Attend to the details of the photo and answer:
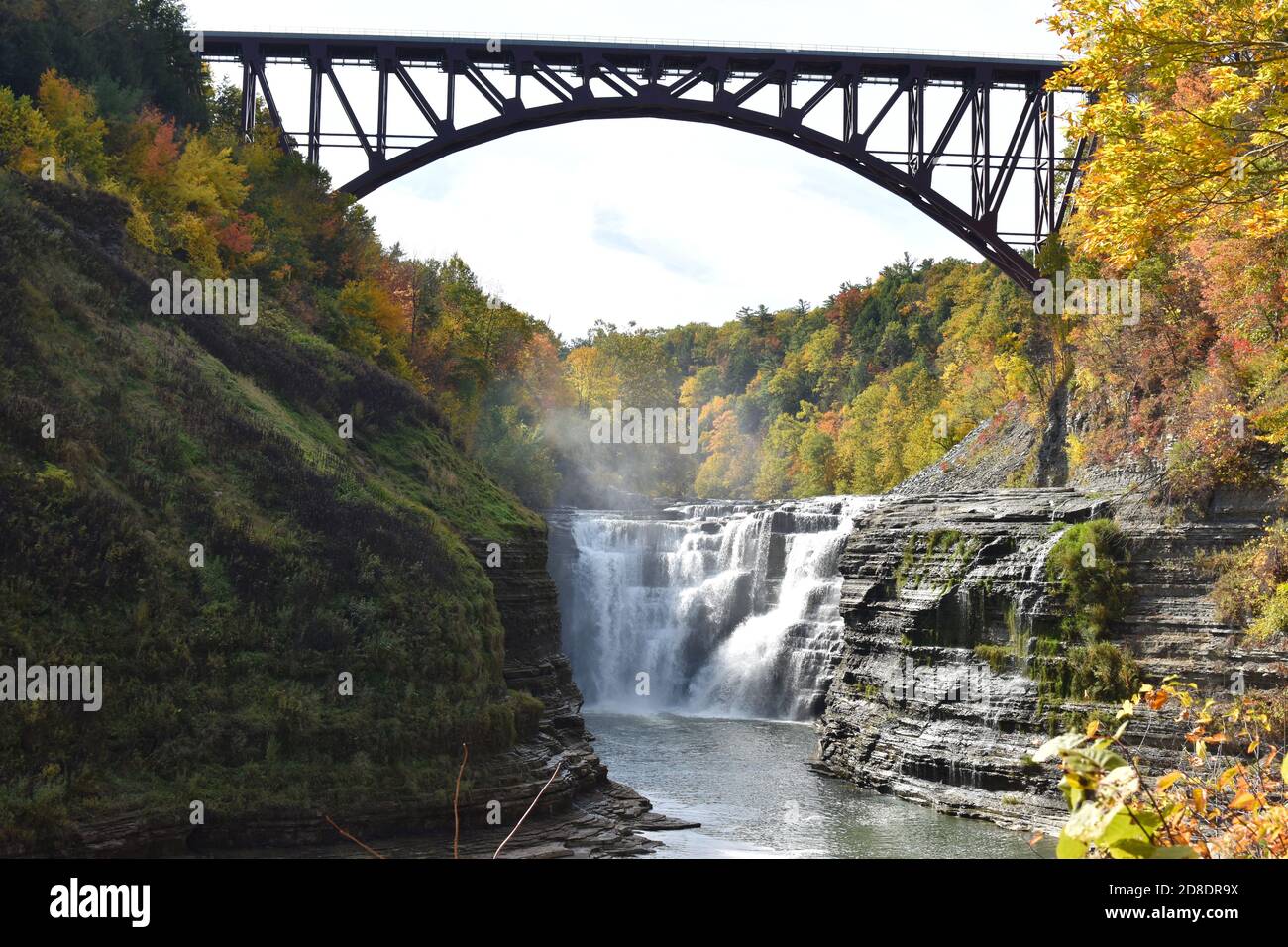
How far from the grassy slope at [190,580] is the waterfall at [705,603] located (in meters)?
13.1

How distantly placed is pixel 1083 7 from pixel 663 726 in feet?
79.8

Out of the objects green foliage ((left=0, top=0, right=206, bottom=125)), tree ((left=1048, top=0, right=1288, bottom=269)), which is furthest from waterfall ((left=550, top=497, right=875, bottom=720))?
tree ((left=1048, top=0, right=1288, bottom=269))

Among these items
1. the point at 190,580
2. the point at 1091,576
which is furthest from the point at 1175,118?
the point at 190,580

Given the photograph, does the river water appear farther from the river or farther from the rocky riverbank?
the rocky riverbank

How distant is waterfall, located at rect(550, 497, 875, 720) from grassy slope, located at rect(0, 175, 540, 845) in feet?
43.0

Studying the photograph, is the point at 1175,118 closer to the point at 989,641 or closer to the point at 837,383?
the point at 989,641

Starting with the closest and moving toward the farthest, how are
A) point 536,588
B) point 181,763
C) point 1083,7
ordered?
point 1083,7 → point 181,763 → point 536,588

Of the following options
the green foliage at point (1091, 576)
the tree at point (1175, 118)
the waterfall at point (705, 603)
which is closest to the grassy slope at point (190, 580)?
the green foliage at point (1091, 576)

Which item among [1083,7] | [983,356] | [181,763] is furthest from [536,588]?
[983,356]

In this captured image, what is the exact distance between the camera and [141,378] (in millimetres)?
20344

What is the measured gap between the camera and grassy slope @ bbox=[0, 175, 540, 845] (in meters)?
15.7

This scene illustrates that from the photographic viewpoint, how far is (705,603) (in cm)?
3769
